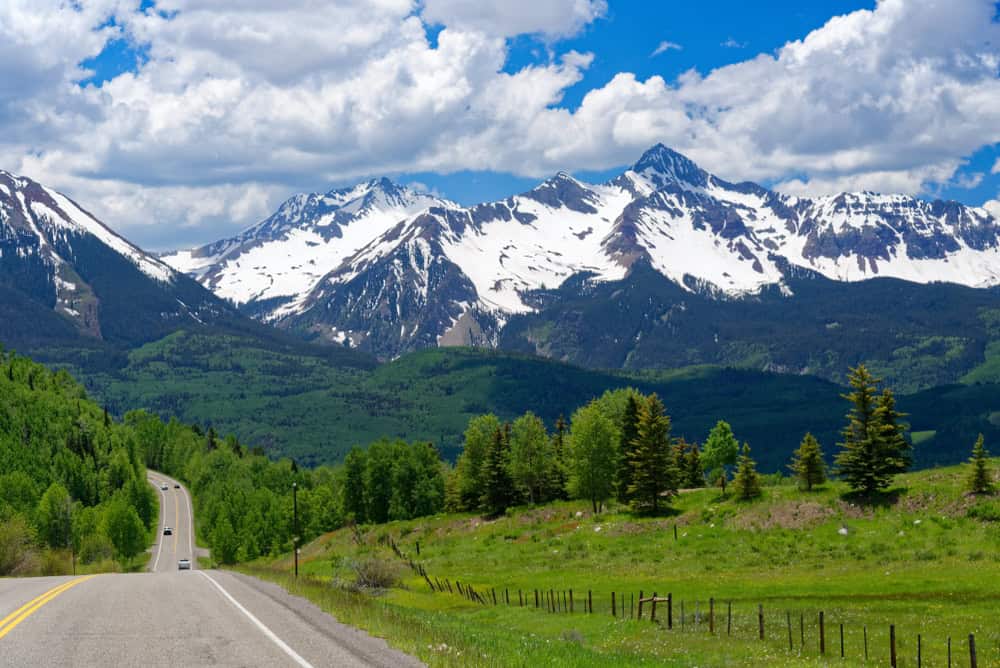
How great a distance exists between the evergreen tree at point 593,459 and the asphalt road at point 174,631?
7251cm

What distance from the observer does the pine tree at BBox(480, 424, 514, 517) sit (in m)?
121

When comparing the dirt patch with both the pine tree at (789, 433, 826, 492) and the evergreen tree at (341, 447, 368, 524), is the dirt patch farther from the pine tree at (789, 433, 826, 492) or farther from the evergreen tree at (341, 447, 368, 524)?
the evergreen tree at (341, 447, 368, 524)

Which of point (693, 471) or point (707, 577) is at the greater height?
point (693, 471)

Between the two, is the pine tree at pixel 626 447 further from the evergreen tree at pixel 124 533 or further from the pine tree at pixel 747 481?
the evergreen tree at pixel 124 533

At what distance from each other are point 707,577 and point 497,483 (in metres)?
54.9

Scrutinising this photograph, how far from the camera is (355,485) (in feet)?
490

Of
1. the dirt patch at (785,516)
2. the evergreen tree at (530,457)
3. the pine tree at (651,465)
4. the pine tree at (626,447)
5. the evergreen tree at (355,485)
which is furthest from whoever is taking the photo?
the evergreen tree at (355,485)

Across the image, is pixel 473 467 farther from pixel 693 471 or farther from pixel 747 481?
pixel 747 481

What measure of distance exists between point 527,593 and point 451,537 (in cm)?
4754

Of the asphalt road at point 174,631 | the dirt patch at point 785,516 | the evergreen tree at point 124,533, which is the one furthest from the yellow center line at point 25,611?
the evergreen tree at point 124,533

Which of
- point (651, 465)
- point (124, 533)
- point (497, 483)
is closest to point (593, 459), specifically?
point (497, 483)

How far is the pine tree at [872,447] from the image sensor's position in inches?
3273

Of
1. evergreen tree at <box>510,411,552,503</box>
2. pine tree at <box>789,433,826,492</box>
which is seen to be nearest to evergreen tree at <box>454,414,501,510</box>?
evergreen tree at <box>510,411,552,503</box>

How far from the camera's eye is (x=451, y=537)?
112 m
